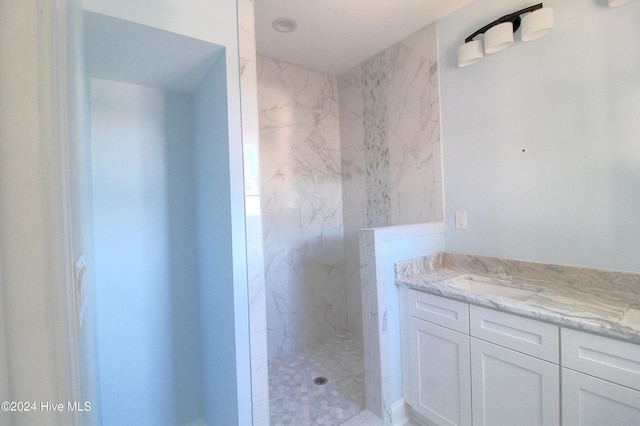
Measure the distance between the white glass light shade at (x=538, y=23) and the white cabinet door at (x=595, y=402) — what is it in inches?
66.3

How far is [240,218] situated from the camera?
127 cm

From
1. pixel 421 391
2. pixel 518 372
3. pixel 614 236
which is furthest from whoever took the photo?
pixel 421 391

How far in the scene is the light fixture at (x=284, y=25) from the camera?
1.92m

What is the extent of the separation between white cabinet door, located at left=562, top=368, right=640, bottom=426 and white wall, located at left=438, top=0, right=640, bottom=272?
669 mm

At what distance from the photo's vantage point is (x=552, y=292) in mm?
1331

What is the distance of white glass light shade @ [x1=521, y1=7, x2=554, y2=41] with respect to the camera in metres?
1.42

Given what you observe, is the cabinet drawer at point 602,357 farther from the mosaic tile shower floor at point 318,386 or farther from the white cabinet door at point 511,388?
the mosaic tile shower floor at point 318,386

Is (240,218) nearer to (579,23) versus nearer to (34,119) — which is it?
(34,119)

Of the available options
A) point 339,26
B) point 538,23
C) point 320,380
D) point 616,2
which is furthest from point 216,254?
point 616,2

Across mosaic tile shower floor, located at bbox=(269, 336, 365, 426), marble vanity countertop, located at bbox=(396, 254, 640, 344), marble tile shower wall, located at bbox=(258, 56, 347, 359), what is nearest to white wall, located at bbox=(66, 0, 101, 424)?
mosaic tile shower floor, located at bbox=(269, 336, 365, 426)

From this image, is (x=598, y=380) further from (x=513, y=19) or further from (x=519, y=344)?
(x=513, y=19)

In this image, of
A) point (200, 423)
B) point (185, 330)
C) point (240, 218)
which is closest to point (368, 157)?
point (240, 218)

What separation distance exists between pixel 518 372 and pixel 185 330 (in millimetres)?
1844

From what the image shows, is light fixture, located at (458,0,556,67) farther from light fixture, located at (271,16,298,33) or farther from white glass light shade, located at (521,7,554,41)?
light fixture, located at (271,16,298,33)
